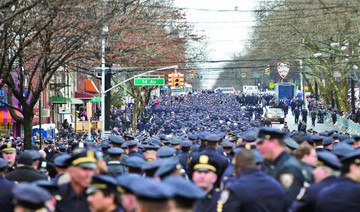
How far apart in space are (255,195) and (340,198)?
892 millimetres

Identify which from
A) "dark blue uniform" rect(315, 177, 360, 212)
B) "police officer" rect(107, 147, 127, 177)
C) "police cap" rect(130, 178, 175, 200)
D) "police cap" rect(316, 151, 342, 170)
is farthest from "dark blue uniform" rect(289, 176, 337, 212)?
"police officer" rect(107, 147, 127, 177)

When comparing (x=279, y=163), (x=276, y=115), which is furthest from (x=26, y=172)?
(x=276, y=115)

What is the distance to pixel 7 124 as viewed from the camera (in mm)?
40219

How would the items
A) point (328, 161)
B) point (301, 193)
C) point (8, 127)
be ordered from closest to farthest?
point (328, 161) < point (301, 193) < point (8, 127)

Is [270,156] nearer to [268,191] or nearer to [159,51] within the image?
[268,191]

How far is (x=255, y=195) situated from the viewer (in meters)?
6.11

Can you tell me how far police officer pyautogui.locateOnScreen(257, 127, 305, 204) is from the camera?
23.6 feet

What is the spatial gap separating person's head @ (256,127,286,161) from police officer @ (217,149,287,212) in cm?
106

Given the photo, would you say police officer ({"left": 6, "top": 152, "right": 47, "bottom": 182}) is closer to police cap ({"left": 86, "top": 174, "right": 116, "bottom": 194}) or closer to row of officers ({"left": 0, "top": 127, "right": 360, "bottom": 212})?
row of officers ({"left": 0, "top": 127, "right": 360, "bottom": 212})

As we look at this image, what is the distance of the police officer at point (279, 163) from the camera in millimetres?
7203

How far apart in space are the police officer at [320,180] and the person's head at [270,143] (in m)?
0.94

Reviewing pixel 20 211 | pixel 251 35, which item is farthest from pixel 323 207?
pixel 251 35

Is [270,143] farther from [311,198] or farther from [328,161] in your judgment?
[311,198]

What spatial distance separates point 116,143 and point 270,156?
5407mm
